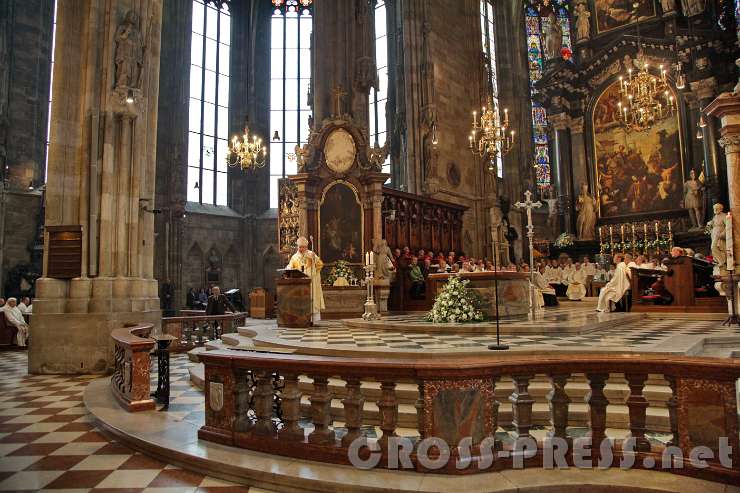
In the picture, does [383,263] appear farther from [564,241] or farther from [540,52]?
[540,52]

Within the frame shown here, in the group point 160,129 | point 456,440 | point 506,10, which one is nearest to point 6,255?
point 160,129

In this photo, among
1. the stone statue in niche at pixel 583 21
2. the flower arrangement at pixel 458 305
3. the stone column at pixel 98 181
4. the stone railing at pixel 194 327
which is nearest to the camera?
the flower arrangement at pixel 458 305

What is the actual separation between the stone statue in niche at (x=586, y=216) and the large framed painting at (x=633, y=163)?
546 millimetres

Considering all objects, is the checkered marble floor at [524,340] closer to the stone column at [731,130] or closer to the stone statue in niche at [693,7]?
the stone column at [731,130]

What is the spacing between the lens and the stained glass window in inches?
1145

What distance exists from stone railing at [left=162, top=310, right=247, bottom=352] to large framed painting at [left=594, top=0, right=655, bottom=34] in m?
22.2

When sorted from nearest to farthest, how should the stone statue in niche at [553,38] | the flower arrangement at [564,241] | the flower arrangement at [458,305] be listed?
the flower arrangement at [458,305], the flower arrangement at [564,241], the stone statue in niche at [553,38]

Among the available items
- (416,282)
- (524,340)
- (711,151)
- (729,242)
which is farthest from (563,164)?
(524,340)

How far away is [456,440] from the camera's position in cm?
346

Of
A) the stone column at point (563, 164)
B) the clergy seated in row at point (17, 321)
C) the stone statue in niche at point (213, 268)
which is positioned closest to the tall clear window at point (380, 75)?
the stone column at point (563, 164)

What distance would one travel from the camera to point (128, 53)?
1041 cm

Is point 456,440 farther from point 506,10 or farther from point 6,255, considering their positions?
point 506,10

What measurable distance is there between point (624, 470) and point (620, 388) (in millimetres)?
1698

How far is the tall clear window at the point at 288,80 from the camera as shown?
27562 millimetres
